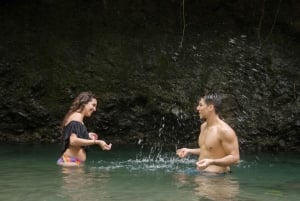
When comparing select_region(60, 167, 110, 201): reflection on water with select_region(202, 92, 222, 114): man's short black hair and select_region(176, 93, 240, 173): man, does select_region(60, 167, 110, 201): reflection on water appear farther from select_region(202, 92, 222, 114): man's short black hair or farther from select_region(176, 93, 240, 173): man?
select_region(202, 92, 222, 114): man's short black hair

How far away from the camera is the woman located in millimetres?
7555

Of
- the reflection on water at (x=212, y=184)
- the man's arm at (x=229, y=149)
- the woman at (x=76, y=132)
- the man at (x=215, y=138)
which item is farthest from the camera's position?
the woman at (x=76, y=132)

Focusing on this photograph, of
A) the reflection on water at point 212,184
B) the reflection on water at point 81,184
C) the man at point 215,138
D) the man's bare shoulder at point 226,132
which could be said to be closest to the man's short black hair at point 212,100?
the man at point 215,138

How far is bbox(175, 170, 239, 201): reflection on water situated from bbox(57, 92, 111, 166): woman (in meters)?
1.40

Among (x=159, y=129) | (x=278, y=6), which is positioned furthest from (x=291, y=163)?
(x=278, y=6)

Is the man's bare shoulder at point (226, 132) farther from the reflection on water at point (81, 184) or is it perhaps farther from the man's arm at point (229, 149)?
the reflection on water at point (81, 184)

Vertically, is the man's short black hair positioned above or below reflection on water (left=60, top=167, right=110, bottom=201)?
above

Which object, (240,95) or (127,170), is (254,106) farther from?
(127,170)

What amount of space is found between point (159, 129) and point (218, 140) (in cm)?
533

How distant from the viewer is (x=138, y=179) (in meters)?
7.04

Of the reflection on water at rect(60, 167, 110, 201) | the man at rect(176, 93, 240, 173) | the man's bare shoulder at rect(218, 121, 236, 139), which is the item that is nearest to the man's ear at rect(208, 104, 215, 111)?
the man at rect(176, 93, 240, 173)

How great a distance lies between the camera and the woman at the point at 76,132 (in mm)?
7555

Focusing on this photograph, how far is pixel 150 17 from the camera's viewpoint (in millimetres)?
13430

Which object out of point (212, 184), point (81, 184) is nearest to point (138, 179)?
point (81, 184)
